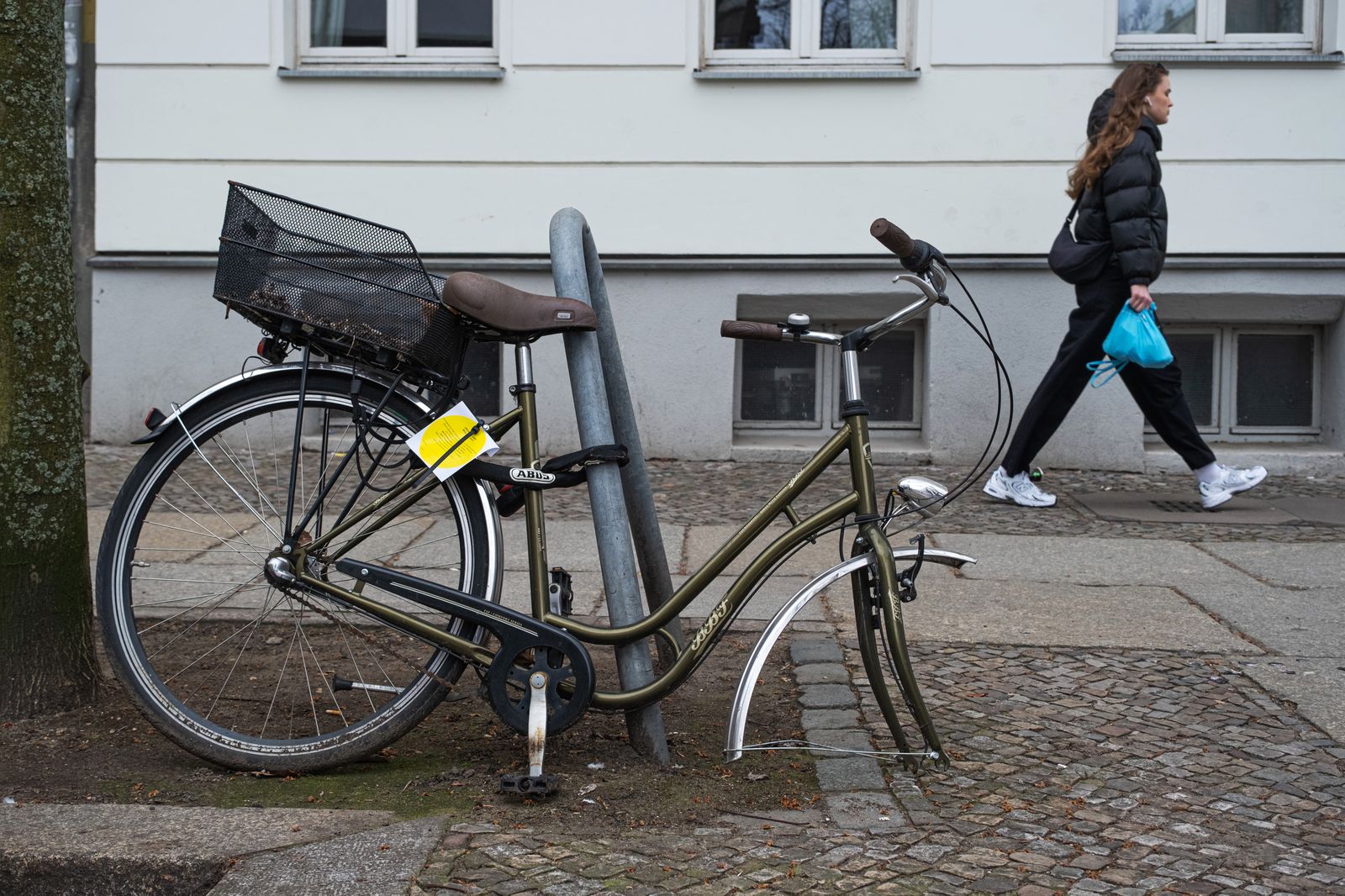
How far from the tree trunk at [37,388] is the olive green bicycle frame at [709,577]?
2.49 ft

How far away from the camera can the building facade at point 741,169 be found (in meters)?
7.92

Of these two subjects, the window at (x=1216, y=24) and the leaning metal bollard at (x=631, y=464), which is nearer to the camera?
the leaning metal bollard at (x=631, y=464)

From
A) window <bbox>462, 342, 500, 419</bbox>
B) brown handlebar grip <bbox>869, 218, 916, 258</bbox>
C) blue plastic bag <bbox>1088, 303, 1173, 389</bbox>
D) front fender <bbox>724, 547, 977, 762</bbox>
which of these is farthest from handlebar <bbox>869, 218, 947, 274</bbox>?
window <bbox>462, 342, 500, 419</bbox>

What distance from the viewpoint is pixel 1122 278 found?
6797 millimetres

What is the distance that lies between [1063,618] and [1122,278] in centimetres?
257

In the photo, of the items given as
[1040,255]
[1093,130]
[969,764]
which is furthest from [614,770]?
[1040,255]

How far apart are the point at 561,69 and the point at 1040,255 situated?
115 inches

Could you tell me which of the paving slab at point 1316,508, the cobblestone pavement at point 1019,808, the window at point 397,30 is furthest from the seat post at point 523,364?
the window at point 397,30

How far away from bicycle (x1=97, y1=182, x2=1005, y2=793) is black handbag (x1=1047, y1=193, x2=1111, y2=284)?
3.93 metres

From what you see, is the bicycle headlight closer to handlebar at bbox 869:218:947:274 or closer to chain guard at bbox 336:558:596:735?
handlebar at bbox 869:218:947:274

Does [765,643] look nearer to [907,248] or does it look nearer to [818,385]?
[907,248]

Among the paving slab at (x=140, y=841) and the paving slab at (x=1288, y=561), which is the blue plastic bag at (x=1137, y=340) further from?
the paving slab at (x=140, y=841)

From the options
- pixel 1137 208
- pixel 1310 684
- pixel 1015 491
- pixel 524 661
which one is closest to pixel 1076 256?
pixel 1137 208

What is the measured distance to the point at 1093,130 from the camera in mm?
6945
